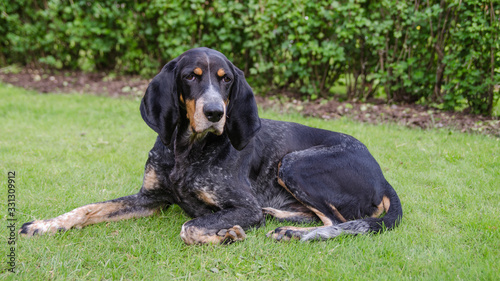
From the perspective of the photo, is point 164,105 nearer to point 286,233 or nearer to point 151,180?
point 151,180

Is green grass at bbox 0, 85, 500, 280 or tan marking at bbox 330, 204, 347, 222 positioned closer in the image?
green grass at bbox 0, 85, 500, 280

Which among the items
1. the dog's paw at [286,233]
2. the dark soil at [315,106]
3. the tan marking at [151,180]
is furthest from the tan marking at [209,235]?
the dark soil at [315,106]

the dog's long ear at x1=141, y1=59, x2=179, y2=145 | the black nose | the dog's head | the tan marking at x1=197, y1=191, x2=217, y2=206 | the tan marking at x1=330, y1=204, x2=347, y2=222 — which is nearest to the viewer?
the black nose

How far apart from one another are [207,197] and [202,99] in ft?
2.98

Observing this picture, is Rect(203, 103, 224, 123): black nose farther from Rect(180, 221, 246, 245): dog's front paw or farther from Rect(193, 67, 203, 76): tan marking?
Rect(180, 221, 246, 245): dog's front paw

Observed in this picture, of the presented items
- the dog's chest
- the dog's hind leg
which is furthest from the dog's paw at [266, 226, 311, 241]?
the dog's chest

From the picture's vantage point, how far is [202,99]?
3.29 metres

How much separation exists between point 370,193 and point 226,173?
137cm

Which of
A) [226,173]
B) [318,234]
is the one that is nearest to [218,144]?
[226,173]

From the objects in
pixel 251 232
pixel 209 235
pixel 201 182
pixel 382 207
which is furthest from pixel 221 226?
pixel 382 207

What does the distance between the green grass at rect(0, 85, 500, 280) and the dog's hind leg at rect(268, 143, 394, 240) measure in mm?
402

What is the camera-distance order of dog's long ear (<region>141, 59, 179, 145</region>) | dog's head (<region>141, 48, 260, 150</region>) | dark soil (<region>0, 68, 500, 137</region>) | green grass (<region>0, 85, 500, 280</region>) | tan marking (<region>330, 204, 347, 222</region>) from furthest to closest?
dark soil (<region>0, 68, 500, 137</region>), tan marking (<region>330, 204, 347, 222</region>), dog's long ear (<region>141, 59, 179, 145</region>), dog's head (<region>141, 48, 260, 150</region>), green grass (<region>0, 85, 500, 280</region>)

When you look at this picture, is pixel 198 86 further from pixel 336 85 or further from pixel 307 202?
pixel 336 85

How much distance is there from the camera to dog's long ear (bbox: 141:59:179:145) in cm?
351
